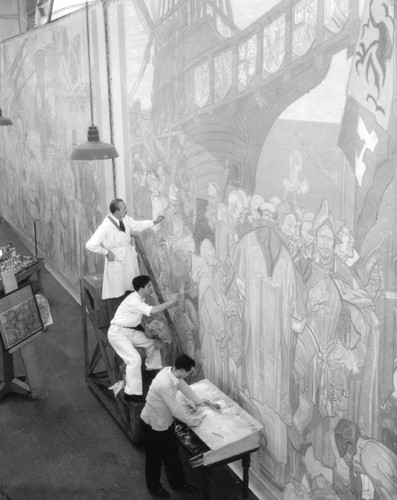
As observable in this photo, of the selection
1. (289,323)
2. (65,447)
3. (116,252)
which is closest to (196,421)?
(289,323)

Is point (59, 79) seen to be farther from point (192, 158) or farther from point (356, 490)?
point (356, 490)

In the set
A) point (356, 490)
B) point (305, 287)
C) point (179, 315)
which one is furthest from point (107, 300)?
point (356, 490)

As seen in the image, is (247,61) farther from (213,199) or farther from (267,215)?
(213,199)

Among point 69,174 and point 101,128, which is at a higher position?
point 101,128

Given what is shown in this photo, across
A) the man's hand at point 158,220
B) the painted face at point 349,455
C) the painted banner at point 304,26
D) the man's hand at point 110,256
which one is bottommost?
the painted face at point 349,455

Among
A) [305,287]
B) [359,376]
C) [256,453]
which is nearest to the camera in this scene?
[359,376]

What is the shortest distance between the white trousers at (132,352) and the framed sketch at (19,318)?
52.3 inches

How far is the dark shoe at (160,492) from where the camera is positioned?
6.36 metres

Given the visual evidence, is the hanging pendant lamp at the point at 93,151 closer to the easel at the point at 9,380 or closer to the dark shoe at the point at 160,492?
the easel at the point at 9,380

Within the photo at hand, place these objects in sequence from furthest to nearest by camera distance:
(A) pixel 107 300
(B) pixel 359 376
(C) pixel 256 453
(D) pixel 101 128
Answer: (D) pixel 101 128 < (A) pixel 107 300 < (C) pixel 256 453 < (B) pixel 359 376

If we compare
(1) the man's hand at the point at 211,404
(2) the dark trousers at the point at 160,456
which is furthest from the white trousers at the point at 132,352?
(1) the man's hand at the point at 211,404

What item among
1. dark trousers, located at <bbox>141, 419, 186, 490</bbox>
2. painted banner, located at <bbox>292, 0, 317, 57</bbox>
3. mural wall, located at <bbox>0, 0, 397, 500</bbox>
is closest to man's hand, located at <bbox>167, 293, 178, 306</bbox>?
mural wall, located at <bbox>0, 0, 397, 500</bbox>

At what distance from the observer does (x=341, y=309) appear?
4809mm

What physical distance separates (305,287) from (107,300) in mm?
3610
